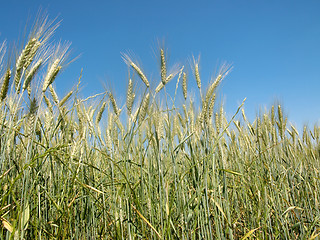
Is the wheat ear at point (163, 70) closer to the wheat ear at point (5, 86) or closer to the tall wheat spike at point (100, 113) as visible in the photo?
the tall wheat spike at point (100, 113)

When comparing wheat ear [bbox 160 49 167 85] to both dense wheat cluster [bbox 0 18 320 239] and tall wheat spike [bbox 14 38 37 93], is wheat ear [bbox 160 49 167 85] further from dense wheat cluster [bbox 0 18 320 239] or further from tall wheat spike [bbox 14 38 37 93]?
tall wheat spike [bbox 14 38 37 93]

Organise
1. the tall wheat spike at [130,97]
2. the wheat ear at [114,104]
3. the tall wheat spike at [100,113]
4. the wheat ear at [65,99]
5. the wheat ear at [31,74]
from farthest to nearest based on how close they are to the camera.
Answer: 1. the tall wheat spike at [100,113]
2. the wheat ear at [65,99]
3. the wheat ear at [114,104]
4. the tall wheat spike at [130,97]
5. the wheat ear at [31,74]

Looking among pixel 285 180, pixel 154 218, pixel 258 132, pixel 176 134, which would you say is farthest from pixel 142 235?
pixel 285 180

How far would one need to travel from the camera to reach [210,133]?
5.64 feet

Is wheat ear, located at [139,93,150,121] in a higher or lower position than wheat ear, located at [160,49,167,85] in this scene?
lower

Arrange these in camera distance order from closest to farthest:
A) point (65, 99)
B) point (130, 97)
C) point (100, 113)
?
1. point (130, 97)
2. point (65, 99)
3. point (100, 113)

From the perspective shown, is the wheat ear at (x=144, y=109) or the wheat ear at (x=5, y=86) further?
the wheat ear at (x=144, y=109)

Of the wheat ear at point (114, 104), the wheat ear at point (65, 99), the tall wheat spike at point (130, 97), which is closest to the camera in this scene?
the tall wheat spike at point (130, 97)

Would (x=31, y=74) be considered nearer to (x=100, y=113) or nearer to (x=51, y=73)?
(x=51, y=73)

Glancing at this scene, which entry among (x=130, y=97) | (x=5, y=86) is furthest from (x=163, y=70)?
(x=5, y=86)

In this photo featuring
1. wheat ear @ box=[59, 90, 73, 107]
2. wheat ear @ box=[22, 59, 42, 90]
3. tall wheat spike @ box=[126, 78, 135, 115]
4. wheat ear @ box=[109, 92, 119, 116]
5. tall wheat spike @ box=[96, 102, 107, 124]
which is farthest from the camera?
tall wheat spike @ box=[96, 102, 107, 124]

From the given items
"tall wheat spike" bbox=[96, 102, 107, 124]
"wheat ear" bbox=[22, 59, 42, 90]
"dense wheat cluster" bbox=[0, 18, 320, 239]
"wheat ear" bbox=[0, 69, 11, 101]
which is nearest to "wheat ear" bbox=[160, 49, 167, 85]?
"dense wheat cluster" bbox=[0, 18, 320, 239]

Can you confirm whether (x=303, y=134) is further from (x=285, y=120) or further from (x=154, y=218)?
(x=154, y=218)

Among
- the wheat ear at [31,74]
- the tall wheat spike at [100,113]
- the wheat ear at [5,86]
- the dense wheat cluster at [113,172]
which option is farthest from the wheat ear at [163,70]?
the wheat ear at [5,86]
